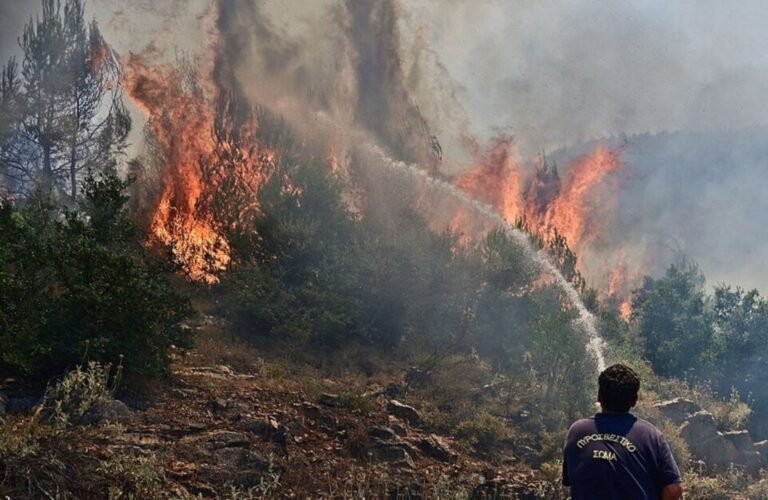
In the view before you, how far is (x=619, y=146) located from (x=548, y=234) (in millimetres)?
15555

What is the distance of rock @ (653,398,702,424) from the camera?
17.9 m

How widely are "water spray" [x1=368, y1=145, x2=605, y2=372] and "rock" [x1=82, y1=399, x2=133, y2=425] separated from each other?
45.9 ft

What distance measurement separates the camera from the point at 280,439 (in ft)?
33.3

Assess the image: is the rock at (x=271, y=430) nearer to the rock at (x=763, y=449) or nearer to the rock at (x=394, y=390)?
the rock at (x=394, y=390)

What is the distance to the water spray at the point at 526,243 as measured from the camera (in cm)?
2108

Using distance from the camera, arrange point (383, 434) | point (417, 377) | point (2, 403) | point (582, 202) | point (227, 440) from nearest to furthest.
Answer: point (2, 403)
point (227, 440)
point (383, 434)
point (417, 377)
point (582, 202)

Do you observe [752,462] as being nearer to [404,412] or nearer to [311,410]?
[404,412]

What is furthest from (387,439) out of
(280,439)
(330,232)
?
(330,232)

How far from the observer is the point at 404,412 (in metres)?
13.5

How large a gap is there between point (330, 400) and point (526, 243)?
15.9m

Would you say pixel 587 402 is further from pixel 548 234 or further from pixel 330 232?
pixel 548 234

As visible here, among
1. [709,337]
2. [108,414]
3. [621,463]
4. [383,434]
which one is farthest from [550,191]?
[621,463]

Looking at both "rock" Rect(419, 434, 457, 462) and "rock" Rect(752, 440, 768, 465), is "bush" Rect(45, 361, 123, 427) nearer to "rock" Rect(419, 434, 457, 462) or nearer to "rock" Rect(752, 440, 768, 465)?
→ "rock" Rect(419, 434, 457, 462)

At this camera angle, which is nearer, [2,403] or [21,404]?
[2,403]
